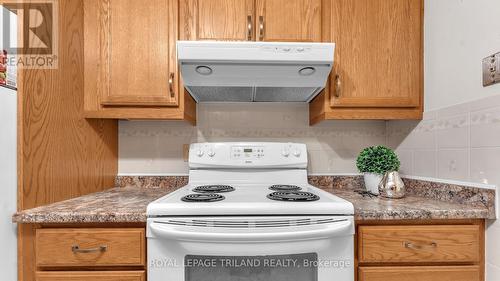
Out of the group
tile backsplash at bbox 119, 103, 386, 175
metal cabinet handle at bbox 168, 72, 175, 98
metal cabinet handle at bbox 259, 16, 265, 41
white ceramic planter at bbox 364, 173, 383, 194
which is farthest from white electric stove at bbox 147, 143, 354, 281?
metal cabinet handle at bbox 259, 16, 265, 41

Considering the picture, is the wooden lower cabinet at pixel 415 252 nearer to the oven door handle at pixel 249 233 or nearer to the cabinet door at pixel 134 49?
the oven door handle at pixel 249 233

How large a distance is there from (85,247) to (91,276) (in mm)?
109

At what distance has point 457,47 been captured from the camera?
1203 millimetres

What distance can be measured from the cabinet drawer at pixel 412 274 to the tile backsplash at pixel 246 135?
75cm

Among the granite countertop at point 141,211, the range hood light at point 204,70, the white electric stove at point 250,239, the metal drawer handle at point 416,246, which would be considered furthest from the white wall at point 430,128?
the white electric stove at point 250,239

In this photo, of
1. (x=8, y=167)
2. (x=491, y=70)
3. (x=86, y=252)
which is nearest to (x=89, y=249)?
(x=86, y=252)

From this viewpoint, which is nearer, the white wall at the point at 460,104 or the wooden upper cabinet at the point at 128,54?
the white wall at the point at 460,104

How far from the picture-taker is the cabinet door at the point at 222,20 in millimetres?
1347

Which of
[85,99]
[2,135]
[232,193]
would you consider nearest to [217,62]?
[232,193]

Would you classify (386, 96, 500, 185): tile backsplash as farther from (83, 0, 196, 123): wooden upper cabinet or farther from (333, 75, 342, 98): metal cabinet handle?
(83, 0, 196, 123): wooden upper cabinet

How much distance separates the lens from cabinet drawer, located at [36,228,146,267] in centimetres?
97

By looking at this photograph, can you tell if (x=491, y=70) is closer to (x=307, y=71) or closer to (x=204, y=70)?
(x=307, y=71)

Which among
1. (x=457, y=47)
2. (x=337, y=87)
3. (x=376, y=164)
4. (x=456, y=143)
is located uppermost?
(x=457, y=47)

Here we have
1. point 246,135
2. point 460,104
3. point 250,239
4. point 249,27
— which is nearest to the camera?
point 250,239
